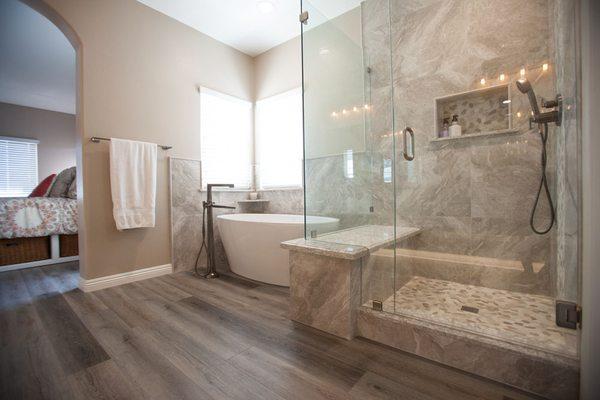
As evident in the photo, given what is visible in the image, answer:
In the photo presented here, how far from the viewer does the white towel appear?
2221mm

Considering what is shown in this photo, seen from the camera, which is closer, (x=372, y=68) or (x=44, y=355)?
(x=44, y=355)

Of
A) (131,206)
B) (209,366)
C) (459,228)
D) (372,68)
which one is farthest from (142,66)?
(459,228)

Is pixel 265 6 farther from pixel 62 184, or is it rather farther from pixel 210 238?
pixel 62 184

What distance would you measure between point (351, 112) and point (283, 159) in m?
1.22

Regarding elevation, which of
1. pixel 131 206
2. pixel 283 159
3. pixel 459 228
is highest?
pixel 283 159

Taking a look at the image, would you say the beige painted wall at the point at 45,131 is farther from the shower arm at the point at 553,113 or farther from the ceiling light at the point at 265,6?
the shower arm at the point at 553,113

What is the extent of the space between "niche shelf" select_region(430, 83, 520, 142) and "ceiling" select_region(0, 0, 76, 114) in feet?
12.7

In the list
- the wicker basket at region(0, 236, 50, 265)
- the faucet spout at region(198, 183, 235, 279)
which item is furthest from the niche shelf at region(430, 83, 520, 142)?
the wicker basket at region(0, 236, 50, 265)

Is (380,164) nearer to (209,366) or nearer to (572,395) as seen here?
(572,395)

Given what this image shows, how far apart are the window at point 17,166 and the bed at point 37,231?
99.9 inches

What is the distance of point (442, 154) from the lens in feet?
6.73

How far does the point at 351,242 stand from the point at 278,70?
8.35 feet

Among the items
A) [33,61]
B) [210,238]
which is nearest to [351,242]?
[210,238]

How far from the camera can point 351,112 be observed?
2146 millimetres
